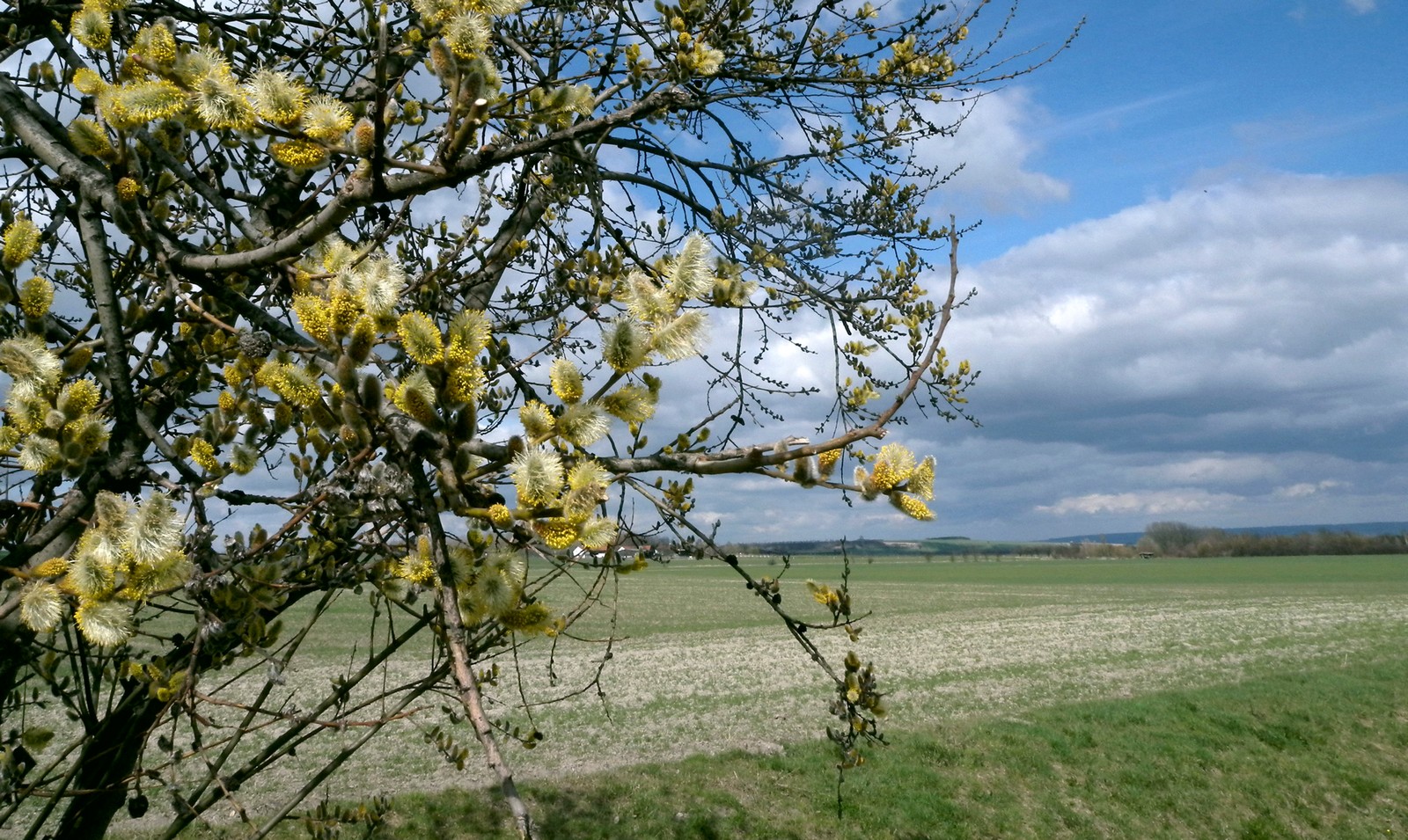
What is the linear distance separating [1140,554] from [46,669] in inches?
5572

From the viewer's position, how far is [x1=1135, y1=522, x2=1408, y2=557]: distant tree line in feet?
363

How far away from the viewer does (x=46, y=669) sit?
285cm

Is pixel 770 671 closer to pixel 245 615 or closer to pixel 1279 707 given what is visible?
pixel 1279 707

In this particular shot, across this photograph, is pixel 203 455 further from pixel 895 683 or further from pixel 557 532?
pixel 895 683

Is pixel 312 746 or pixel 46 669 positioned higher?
pixel 46 669

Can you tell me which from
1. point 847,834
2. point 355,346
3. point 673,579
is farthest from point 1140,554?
point 355,346

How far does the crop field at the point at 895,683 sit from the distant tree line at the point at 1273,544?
3458 inches

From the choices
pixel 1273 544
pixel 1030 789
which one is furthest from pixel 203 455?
pixel 1273 544

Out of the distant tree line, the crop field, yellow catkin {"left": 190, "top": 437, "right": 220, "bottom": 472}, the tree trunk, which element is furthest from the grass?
the distant tree line

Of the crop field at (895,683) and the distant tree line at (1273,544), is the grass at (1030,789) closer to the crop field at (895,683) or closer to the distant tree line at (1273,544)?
the crop field at (895,683)

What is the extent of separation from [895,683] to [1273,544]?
Answer: 122830 mm

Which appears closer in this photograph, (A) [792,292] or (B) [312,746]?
(A) [792,292]

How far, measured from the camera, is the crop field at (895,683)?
9805mm

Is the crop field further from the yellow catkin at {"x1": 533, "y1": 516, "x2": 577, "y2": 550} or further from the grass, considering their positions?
the yellow catkin at {"x1": 533, "y1": 516, "x2": 577, "y2": 550}
